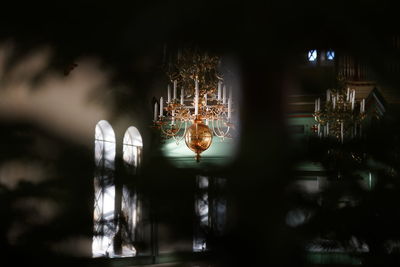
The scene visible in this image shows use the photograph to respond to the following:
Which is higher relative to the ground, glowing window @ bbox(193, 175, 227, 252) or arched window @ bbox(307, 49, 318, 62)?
arched window @ bbox(307, 49, 318, 62)

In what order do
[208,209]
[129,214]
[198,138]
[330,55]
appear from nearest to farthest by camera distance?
1. [129,214]
2. [208,209]
3. [330,55]
4. [198,138]

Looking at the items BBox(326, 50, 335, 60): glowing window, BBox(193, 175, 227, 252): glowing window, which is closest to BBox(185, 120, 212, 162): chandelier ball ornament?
BBox(326, 50, 335, 60): glowing window

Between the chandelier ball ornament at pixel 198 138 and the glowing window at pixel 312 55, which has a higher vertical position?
the chandelier ball ornament at pixel 198 138

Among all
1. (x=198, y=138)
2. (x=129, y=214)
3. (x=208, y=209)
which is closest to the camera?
(x=129, y=214)

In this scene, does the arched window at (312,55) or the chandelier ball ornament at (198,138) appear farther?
the chandelier ball ornament at (198,138)

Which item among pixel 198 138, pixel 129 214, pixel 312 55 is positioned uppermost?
pixel 198 138

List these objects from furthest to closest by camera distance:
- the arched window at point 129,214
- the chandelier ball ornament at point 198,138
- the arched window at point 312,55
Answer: the chandelier ball ornament at point 198,138
the arched window at point 312,55
the arched window at point 129,214

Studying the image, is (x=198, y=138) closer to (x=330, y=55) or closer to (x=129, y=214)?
(x=330, y=55)

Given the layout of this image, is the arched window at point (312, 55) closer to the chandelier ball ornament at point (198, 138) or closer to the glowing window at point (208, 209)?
the glowing window at point (208, 209)

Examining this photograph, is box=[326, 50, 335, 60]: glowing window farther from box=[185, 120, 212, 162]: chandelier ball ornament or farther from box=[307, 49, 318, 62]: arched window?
box=[185, 120, 212, 162]: chandelier ball ornament

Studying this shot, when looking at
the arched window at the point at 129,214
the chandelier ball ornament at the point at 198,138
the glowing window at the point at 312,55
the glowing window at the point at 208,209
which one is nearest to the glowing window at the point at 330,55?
the glowing window at the point at 312,55

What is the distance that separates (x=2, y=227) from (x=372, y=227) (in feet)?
10.4

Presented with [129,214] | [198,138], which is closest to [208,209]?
[129,214]

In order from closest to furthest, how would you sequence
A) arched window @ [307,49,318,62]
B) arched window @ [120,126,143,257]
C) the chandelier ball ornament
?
arched window @ [120,126,143,257] → arched window @ [307,49,318,62] → the chandelier ball ornament
